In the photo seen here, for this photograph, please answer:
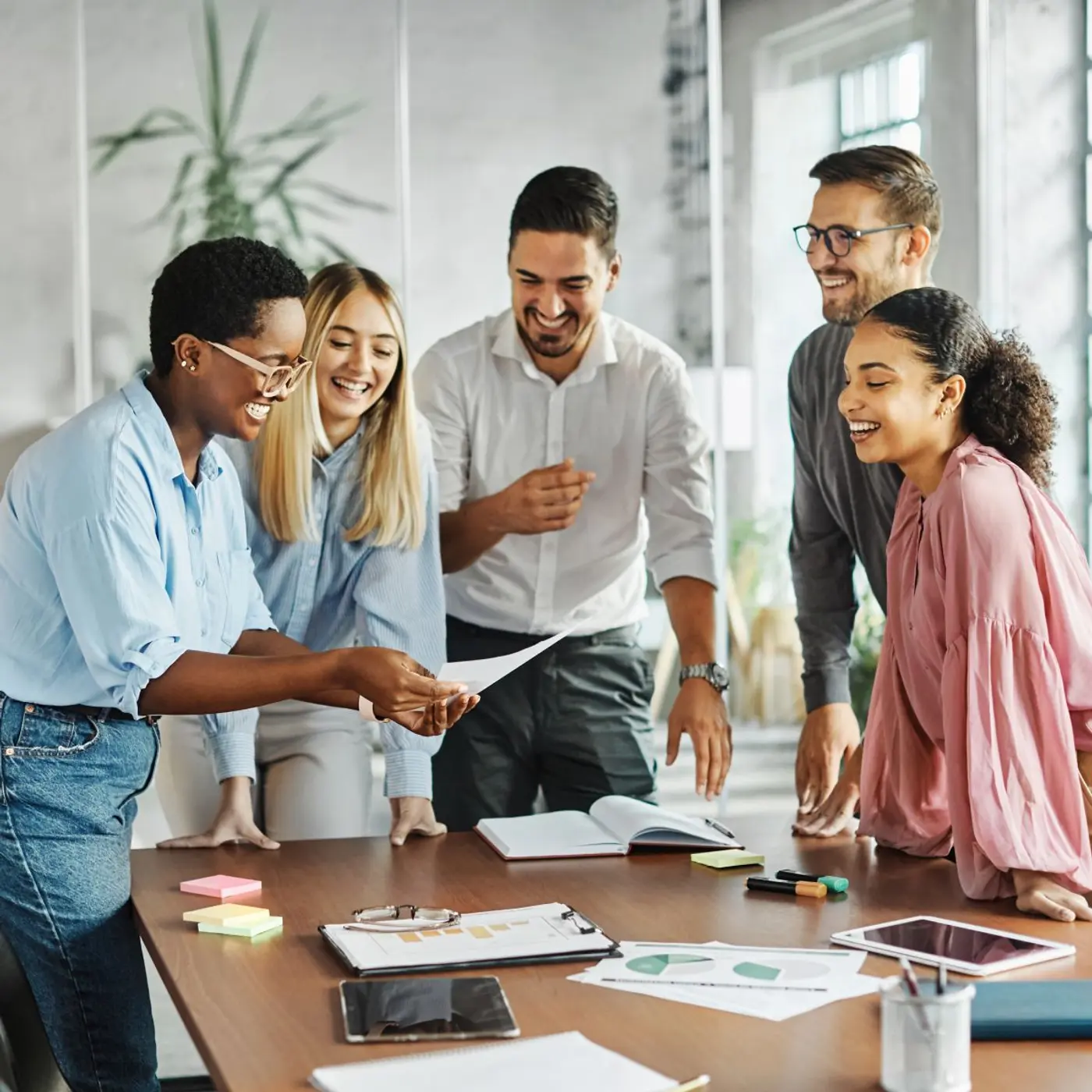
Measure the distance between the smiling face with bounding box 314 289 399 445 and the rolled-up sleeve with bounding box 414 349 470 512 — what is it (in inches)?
14.7

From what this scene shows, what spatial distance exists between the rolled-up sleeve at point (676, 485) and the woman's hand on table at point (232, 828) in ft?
3.36

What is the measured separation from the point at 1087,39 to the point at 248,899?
11.9 feet

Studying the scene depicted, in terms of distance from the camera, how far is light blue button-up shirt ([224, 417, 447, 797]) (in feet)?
8.96

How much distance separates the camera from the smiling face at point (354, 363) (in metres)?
2.81

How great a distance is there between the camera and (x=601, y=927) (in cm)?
190

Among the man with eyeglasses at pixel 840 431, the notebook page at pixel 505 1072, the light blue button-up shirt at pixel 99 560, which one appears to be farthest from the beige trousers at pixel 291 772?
the notebook page at pixel 505 1072

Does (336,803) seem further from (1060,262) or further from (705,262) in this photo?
(1060,262)

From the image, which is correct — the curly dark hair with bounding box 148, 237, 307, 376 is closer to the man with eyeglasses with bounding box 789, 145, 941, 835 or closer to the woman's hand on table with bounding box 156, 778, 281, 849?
the woman's hand on table with bounding box 156, 778, 281, 849

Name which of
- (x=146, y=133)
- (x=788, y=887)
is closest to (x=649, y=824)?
(x=788, y=887)

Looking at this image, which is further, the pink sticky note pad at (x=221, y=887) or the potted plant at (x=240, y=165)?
the potted plant at (x=240, y=165)

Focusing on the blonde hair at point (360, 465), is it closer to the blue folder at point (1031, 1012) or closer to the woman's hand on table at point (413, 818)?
the woman's hand on table at point (413, 818)

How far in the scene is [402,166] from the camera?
4051 millimetres

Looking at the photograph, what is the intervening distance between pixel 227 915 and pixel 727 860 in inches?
29.3

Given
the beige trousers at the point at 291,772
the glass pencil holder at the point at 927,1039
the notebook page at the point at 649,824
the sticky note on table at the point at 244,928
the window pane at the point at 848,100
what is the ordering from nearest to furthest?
the glass pencil holder at the point at 927,1039 < the sticky note on table at the point at 244,928 < the notebook page at the point at 649,824 < the beige trousers at the point at 291,772 < the window pane at the point at 848,100
